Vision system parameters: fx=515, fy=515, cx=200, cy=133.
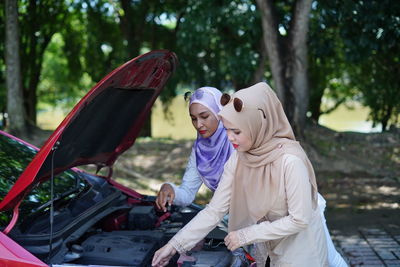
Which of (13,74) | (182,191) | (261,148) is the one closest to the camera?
(261,148)

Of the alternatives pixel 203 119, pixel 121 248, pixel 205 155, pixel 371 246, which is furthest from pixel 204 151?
pixel 371 246

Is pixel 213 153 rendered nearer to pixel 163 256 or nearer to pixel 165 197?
pixel 165 197

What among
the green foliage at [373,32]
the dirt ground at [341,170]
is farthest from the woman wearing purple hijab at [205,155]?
the green foliage at [373,32]

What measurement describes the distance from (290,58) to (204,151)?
5737 millimetres

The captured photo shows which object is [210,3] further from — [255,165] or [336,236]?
[255,165]

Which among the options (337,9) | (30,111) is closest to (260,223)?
(337,9)

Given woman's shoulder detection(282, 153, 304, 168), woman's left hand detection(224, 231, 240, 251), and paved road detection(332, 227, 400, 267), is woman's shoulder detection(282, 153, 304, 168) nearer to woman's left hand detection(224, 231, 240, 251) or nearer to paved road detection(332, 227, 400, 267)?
woman's left hand detection(224, 231, 240, 251)

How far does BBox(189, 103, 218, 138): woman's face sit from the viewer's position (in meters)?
3.32

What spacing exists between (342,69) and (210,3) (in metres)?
6.39

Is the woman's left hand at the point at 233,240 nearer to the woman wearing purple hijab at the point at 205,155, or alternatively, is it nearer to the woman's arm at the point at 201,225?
the woman's arm at the point at 201,225

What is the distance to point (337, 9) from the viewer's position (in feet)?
29.9

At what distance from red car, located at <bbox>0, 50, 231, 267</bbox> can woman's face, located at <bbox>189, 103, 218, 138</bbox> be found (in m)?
0.37

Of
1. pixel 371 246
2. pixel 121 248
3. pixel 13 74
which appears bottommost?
pixel 371 246

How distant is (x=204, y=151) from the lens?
3.59 m
